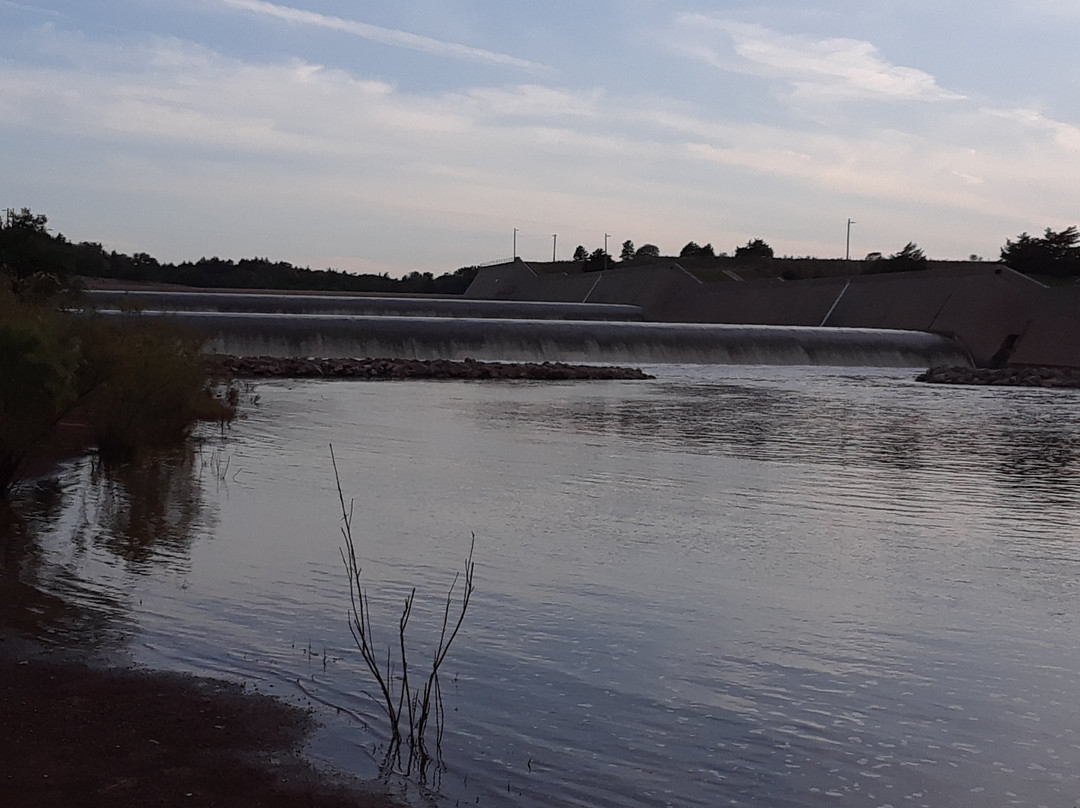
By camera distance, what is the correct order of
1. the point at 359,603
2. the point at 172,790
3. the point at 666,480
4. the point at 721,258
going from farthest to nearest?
1. the point at 721,258
2. the point at 666,480
3. the point at 359,603
4. the point at 172,790

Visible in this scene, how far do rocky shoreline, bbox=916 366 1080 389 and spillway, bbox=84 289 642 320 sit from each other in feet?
63.0

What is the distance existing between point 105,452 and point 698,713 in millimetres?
9254

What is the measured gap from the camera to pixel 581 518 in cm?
1009

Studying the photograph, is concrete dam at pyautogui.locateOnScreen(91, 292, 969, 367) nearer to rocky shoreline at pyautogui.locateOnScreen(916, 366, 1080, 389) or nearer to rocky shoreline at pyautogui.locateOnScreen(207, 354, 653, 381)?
rocky shoreline at pyautogui.locateOnScreen(207, 354, 653, 381)

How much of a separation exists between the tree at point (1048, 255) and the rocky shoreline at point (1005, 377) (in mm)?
17832

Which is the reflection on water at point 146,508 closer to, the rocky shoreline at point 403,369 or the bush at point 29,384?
the bush at point 29,384

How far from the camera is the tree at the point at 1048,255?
176 ft

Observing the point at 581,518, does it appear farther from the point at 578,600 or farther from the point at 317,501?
the point at 578,600

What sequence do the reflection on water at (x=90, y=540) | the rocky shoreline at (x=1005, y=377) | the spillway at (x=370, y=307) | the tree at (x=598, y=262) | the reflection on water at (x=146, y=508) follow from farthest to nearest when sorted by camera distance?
the tree at (x=598, y=262) → the spillway at (x=370, y=307) → the rocky shoreline at (x=1005, y=377) → the reflection on water at (x=146, y=508) → the reflection on water at (x=90, y=540)

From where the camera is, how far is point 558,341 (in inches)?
1537

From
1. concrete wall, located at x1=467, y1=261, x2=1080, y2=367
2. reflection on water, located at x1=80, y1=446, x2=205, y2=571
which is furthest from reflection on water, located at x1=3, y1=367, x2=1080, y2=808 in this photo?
concrete wall, located at x1=467, y1=261, x2=1080, y2=367

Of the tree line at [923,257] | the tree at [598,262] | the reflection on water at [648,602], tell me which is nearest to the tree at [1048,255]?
the tree line at [923,257]

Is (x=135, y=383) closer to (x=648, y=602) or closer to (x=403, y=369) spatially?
(x=648, y=602)

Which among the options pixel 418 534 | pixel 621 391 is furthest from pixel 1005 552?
pixel 621 391
